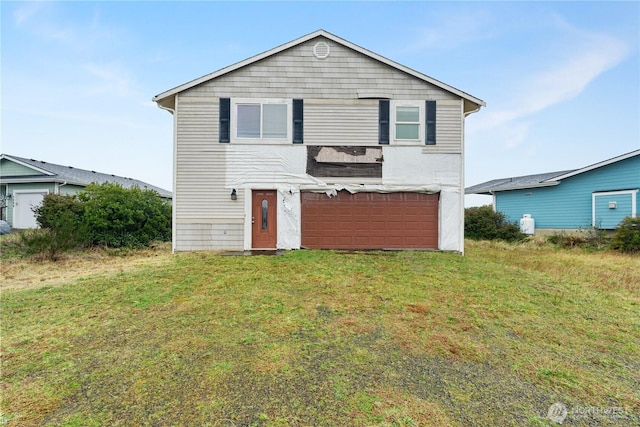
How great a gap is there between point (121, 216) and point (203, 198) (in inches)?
150

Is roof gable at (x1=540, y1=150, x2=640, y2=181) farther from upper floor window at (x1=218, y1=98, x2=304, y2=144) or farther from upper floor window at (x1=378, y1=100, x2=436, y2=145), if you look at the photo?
upper floor window at (x1=218, y1=98, x2=304, y2=144)

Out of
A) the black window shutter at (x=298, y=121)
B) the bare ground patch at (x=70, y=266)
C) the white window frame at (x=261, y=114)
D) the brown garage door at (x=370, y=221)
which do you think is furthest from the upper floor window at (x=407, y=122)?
the bare ground patch at (x=70, y=266)

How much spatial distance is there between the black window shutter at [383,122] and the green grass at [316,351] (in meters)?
5.66

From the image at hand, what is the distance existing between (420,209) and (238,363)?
29.1ft

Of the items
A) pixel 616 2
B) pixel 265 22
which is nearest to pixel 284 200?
pixel 265 22

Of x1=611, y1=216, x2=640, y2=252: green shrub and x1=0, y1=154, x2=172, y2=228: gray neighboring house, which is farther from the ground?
x1=0, y1=154, x2=172, y2=228: gray neighboring house

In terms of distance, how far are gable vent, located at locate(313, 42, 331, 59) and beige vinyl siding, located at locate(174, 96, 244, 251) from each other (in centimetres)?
442

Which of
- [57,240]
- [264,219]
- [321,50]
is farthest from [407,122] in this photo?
[57,240]

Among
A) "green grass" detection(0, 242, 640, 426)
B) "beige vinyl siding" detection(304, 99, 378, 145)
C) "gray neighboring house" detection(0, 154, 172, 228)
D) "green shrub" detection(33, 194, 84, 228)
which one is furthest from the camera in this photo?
"gray neighboring house" detection(0, 154, 172, 228)

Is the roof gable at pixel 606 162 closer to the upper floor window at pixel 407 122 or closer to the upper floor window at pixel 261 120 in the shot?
the upper floor window at pixel 407 122

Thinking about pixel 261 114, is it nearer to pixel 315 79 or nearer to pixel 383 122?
pixel 315 79

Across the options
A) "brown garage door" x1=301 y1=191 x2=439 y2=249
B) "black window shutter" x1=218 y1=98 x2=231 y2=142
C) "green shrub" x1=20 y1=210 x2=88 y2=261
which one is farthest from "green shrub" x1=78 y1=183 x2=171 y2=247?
"brown garage door" x1=301 y1=191 x2=439 y2=249

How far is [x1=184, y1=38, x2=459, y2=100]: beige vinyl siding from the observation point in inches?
413

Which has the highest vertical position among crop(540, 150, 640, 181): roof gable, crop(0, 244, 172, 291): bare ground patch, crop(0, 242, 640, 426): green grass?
crop(540, 150, 640, 181): roof gable
